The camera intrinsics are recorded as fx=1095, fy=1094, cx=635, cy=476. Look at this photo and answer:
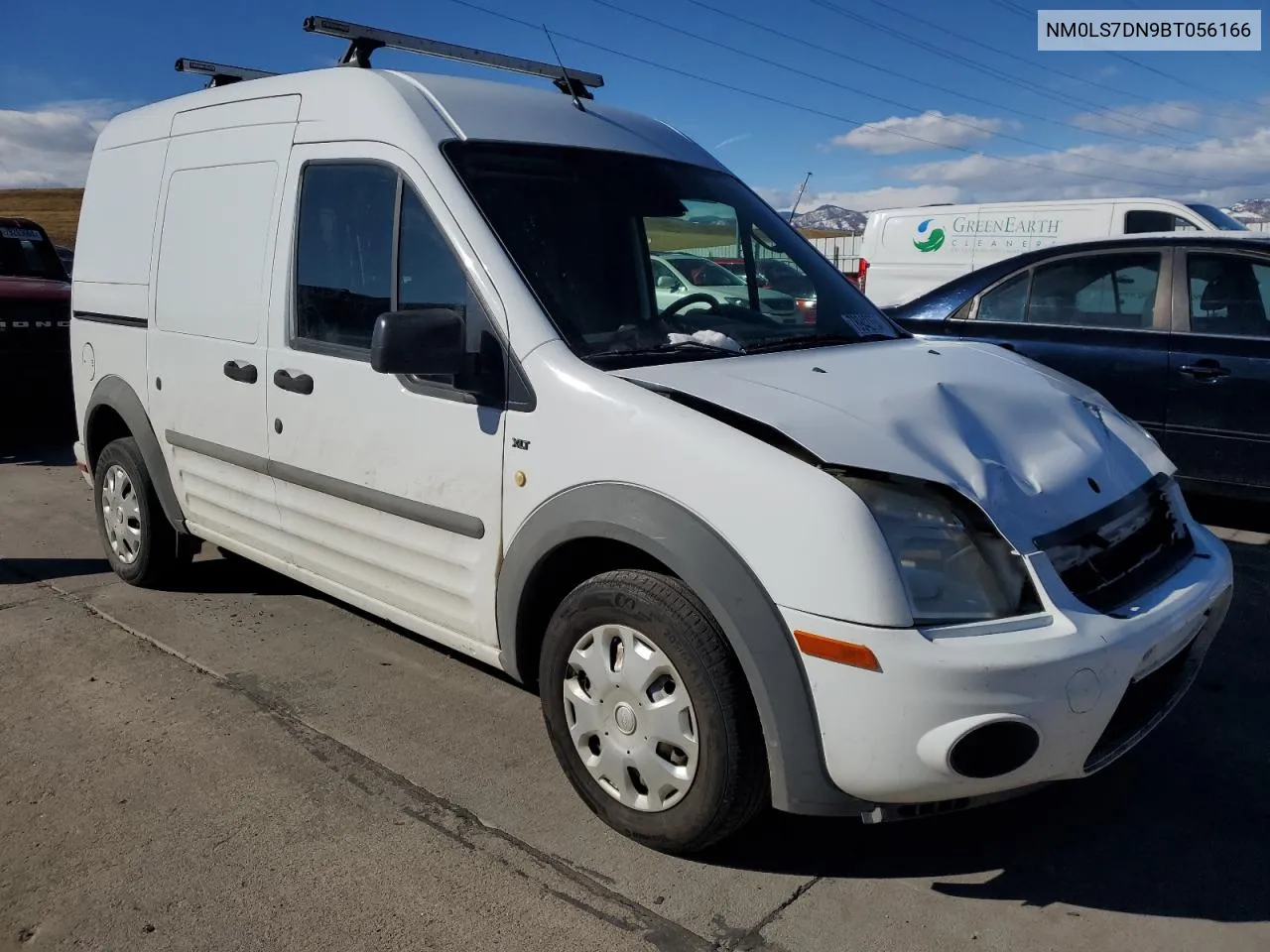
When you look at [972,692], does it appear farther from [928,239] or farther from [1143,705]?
[928,239]

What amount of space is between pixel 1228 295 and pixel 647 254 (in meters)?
3.82

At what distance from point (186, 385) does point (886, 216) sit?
10931 millimetres

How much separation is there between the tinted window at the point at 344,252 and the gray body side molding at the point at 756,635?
133 centimetres

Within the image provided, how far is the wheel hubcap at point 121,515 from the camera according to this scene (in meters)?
5.06

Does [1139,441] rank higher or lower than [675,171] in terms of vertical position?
lower

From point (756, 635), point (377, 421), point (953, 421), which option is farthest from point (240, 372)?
point (953, 421)

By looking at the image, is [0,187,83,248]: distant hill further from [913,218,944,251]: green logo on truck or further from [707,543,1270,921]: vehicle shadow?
[707,543,1270,921]: vehicle shadow

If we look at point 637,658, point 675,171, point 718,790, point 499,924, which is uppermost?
point 675,171

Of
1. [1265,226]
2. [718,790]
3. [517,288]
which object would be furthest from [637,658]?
[1265,226]

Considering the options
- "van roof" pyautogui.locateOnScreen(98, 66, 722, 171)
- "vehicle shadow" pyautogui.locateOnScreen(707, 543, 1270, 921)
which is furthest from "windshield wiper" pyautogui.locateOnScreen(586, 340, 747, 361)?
"vehicle shadow" pyautogui.locateOnScreen(707, 543, 1270, 921)

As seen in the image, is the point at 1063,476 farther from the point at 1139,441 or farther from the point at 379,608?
the point at 379,608

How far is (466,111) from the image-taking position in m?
3.53

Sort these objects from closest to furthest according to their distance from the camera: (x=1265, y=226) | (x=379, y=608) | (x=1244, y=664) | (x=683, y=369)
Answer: (x=683, y=369) < (x=379, y=608) < (x=1244, y=664) < (x=1265, y=226)

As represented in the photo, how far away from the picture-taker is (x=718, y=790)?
2631 millimetres
